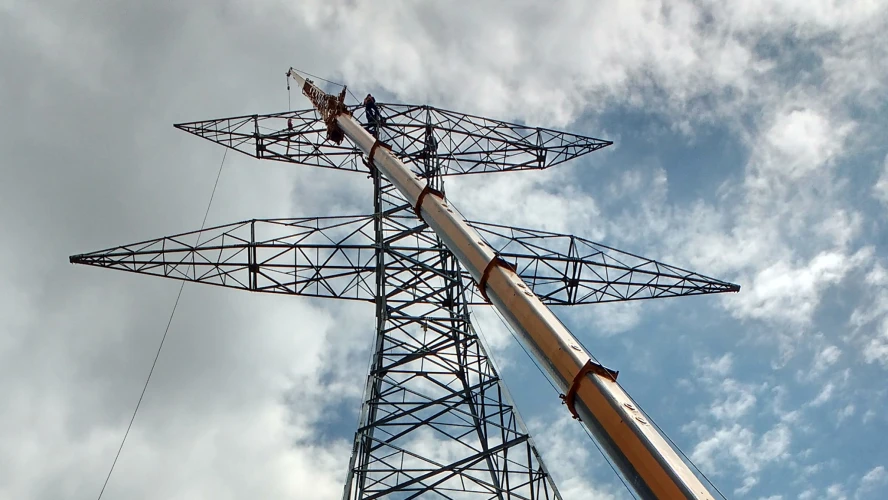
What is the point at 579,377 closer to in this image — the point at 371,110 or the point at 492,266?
the point at 492,266

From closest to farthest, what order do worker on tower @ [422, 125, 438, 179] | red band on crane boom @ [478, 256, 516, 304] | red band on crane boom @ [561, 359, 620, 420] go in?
red band on crane boom @ [561, 359, 620, 420]
red band on crane boom @ [478, 256, 516, 304]
worker on tower @ [422, 125, 438, 179]

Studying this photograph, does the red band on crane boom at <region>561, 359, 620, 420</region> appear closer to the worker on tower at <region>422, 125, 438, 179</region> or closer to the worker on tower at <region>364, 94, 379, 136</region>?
the worker on tower at <region>422, 125, 438, 179</region>

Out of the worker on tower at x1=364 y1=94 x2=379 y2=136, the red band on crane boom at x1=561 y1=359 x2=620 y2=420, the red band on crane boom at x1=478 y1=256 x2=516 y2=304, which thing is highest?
the worker on tower at x1=364 y1=94 x2=379 y2=136

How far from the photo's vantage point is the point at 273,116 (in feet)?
75.9

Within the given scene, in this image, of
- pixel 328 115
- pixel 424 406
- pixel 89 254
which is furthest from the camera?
pixel 328 115

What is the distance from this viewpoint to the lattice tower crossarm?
259 inches

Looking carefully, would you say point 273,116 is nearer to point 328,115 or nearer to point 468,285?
point 328,115

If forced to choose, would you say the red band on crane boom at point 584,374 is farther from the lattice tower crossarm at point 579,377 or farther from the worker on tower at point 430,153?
the worker on tower at point 430,153

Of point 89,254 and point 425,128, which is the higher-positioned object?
point 425,128

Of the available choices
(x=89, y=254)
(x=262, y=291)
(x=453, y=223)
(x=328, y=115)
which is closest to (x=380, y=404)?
(x=262, y=291)

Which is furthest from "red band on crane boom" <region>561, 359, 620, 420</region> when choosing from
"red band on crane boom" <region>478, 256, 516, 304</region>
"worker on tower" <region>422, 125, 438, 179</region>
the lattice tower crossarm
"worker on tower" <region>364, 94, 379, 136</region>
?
"worker on tower" <region>364, 94, 379, 136</region>

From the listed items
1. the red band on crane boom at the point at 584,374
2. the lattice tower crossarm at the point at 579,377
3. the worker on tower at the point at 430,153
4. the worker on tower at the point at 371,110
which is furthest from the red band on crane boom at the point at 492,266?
the worker on tower at the point at 371,110

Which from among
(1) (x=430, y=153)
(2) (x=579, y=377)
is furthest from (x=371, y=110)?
(2) (x=579, y=377)

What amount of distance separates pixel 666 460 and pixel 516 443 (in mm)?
7517
